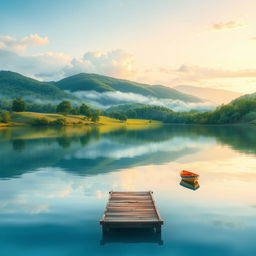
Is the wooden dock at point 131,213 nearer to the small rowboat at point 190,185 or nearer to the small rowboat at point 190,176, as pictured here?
the small rowboat at point 190,185

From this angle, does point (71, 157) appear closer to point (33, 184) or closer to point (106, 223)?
point (33, 184)

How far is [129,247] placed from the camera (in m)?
21.1

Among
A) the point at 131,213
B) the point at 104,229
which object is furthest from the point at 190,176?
the point at 104,229

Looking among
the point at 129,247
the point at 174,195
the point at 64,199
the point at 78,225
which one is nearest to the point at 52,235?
the point at 78,225

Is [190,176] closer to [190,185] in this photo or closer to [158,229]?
[190,185]

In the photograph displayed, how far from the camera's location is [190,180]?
4088 centimetres

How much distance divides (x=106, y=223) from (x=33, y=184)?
2261 cm

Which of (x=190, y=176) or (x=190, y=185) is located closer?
(x=190, y=185)

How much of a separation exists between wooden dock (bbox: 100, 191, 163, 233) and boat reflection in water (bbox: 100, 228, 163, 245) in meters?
0.51

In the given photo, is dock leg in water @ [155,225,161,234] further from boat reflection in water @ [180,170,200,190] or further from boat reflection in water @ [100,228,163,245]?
boat reflection in water @ [180,170,200,190]

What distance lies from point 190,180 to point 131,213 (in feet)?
63.1

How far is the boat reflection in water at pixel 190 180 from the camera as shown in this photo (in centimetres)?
3997

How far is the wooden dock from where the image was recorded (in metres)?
22.1

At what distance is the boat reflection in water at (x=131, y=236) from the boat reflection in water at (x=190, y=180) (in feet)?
58.2
